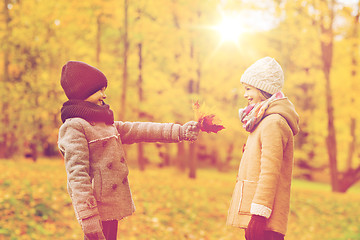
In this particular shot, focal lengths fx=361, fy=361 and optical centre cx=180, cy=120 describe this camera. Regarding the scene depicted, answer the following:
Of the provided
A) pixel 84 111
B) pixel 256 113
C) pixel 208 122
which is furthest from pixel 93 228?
pixel 256 113

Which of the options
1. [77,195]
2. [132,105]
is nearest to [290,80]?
[132,105]

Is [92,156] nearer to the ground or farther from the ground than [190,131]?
nearer to the ground

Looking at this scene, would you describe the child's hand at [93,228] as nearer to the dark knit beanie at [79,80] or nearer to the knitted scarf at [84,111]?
→ the knitted scarf at [84,111]

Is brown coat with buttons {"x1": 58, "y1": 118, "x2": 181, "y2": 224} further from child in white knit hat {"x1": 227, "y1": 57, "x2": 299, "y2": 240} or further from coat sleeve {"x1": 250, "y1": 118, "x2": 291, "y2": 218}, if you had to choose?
coat sleeve {"x1": 250, "y1": 118, "x2": 291, "y2": 218}

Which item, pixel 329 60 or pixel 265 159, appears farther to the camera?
pixel 329 60

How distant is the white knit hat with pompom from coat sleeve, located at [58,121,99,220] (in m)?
1.36

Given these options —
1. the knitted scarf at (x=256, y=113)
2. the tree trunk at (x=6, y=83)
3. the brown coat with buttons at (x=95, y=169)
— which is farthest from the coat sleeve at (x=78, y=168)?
the tree trunk at (x=6, y=83)

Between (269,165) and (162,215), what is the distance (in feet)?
16.2

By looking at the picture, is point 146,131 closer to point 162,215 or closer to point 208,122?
point 208,122

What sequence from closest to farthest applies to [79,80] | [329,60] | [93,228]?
[93,228], [79,80], [329,60]

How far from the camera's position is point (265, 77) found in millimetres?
2828

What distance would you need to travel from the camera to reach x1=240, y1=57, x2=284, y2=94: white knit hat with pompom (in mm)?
2824

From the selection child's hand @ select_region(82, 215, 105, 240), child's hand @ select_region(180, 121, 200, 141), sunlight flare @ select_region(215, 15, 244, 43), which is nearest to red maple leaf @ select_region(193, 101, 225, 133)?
child's hand @ select_region(180, 121, 200, 141)

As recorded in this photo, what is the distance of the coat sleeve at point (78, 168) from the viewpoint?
8.19 feet
